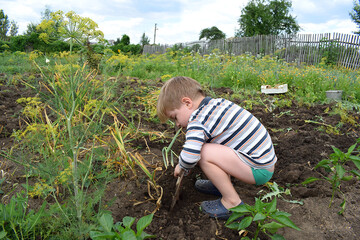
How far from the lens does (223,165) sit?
1.83 m

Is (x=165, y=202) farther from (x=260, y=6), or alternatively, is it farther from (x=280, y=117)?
(x=260, y=6)

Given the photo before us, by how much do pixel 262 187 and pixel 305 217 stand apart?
0.44 m

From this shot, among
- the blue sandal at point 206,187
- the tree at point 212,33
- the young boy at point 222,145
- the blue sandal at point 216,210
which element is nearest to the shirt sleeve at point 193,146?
the young boy at point 222,145

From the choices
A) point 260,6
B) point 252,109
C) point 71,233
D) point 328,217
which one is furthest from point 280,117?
point 260,6

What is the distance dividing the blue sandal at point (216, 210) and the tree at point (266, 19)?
Result: 32199 mm

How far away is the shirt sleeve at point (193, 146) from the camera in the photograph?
1.74 metres

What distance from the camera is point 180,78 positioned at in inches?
79.2

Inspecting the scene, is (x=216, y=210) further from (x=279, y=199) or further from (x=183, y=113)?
(x=183, y=113)

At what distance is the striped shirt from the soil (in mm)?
366

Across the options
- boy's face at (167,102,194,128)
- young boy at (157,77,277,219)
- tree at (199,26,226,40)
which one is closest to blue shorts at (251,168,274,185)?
young boy at (157,77,277,219)

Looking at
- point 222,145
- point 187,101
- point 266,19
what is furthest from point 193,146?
point 266,19

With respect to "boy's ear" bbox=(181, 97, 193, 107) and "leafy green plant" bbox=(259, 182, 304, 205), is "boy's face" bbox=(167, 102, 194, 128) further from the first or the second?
"leafy green plant" bbox=(259, 182, 304, 205)

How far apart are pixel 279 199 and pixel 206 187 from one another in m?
0.57

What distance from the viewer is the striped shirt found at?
1821 millimetres
